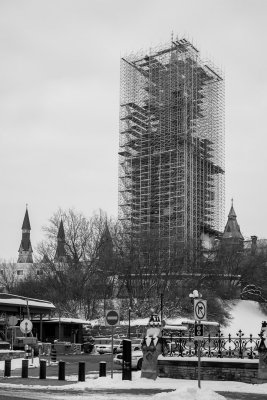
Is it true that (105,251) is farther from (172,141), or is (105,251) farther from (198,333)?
(198,333)

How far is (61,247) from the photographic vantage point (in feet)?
307

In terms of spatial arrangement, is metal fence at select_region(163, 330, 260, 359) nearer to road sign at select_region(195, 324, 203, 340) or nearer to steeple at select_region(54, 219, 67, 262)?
road sign at select_region(195, 324, 203, 340)

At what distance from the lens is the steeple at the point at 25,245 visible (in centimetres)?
18038

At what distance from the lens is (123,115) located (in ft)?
426

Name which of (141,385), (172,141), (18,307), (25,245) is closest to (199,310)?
(141,385)

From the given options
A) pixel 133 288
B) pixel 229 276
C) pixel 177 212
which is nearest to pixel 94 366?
pixel 133 288

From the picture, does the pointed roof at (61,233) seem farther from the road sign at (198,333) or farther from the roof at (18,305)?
the road sign at (198,333)

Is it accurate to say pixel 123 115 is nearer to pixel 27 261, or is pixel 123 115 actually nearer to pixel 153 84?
pixel 153 84

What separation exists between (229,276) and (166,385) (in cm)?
7791

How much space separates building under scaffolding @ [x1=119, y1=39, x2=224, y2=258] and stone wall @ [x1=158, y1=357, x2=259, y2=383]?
9678cm

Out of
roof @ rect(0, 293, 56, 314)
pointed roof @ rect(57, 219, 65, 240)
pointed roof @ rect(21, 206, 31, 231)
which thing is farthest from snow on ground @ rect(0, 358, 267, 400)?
pointed roof @ rect(21, 206, 31, 231)

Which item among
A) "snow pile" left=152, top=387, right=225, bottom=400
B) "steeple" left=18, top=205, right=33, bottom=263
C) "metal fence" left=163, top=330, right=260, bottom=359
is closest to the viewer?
"snow pile" left=152, top=387, right=225, bottom=400

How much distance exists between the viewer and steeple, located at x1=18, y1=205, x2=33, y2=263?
18038 cm

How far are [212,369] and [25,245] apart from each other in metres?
163
